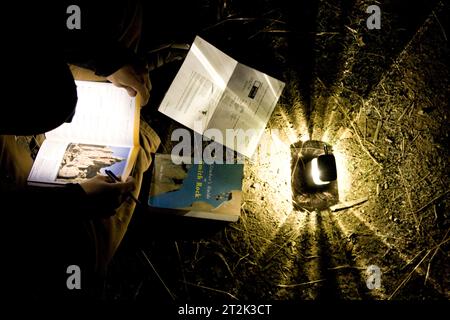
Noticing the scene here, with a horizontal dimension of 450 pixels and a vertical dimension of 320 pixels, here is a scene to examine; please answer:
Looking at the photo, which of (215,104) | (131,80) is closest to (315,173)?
(215,104)

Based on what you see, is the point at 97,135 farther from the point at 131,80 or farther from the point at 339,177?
the point at 339,177

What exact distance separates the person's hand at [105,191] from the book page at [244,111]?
443 millimetres

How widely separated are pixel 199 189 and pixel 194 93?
1.35 feet

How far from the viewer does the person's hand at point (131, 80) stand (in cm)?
122

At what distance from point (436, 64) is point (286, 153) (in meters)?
0.79

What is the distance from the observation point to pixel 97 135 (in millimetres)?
1332

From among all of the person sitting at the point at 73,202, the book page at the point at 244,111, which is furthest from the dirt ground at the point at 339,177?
the person sitting at the point at 73,202

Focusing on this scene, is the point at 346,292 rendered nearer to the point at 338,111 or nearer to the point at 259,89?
the point at 338,111

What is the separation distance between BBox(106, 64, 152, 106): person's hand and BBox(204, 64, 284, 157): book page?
328 mm

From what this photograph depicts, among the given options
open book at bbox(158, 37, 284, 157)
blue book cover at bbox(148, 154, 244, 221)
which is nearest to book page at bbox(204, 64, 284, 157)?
open book at bbox(158, 37, 284, 157)

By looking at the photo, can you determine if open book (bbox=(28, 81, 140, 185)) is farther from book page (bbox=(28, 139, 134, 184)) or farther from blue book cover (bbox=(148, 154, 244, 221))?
→ blue book cover (bbox=(148, 154, 244, 221))

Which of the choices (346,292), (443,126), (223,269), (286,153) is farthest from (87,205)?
(443,126)

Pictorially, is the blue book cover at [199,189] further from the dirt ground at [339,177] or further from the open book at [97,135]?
the open book at [97,135]

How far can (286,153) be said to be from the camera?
1.50 meters
